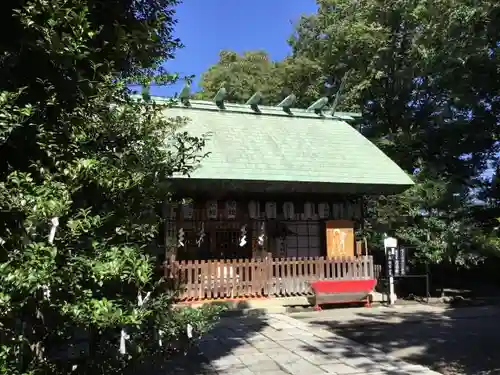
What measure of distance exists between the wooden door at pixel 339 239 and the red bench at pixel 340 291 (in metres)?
1.09

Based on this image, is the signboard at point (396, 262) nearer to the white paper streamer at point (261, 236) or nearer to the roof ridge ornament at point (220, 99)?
the white paper streamer at point (261, 236)

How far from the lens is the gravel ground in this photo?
7.11 metres

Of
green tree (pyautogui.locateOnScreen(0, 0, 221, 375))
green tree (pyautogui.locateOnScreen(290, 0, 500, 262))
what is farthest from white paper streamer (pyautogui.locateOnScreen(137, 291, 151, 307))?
green tree (pyautogui.locateOnScreen(290, 0, 500, 262))

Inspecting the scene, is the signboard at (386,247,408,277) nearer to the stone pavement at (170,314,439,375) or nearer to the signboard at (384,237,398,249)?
the signboard at (384,237,398,249)

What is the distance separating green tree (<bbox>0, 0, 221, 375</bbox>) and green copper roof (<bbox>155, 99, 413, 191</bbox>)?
23.8 feet

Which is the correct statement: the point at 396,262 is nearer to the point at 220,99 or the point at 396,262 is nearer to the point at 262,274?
the point at 262,274

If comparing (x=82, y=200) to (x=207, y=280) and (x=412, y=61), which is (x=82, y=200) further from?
(x=412, y=61)

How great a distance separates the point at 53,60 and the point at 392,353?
6.57m

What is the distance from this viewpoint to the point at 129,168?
14.4 ft

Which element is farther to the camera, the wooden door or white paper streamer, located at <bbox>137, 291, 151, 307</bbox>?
the wooden door

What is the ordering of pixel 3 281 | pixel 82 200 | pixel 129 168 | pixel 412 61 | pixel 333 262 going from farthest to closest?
pixel 412 61 < pixel 333 262 < pixel 129 168 < pixel 82 200 < pixel 3 281

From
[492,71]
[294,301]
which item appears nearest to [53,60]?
[492,71]

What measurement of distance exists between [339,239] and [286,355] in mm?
6726

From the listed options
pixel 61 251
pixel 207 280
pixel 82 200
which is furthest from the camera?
pixel 207 280
